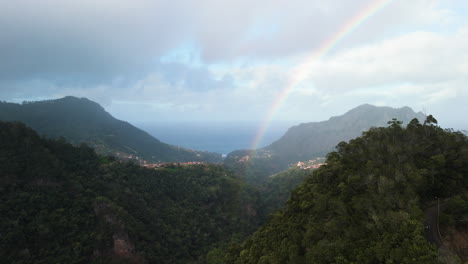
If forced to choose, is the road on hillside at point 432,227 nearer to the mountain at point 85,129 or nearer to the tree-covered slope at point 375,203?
the tree-covered slope at point 375,203

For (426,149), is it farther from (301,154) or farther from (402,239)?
(301,154)

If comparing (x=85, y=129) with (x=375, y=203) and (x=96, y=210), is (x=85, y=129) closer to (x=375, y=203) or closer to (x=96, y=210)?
(x=96, y=210)

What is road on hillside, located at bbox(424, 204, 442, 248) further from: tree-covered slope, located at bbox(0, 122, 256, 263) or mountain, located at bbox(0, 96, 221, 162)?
mountain, located at bbox(0, 96, 221, 162)

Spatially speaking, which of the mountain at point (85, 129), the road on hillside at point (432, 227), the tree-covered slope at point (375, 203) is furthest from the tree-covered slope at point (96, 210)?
the mountain at point (85, 129)

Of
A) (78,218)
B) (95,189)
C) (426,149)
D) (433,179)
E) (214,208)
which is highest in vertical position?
(426,149)

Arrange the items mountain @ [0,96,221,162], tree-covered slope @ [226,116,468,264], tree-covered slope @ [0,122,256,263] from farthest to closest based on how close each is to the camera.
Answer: mountain @ [0,96,221,162]
tree-covered slope @ [0,122,256,263]
tree-covered slope @ [226,116,468,264]

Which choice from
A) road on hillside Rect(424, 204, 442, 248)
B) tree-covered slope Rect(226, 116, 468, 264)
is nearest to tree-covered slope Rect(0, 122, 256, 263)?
tree-covered slope Rect(226, 116, 468, 264)

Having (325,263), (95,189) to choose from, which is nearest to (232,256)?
(325,263)
